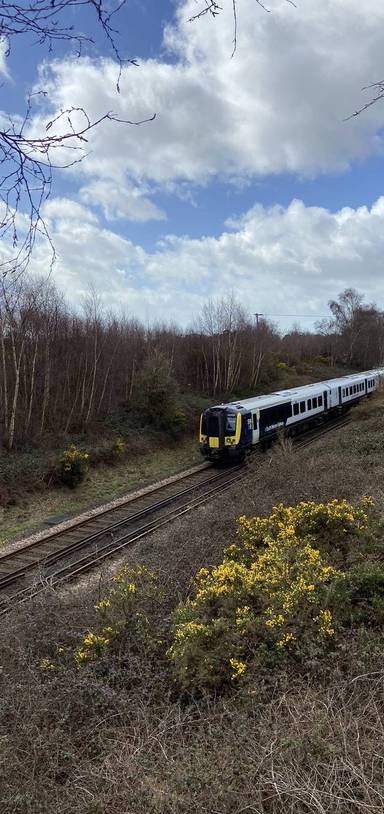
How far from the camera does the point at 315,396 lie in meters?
25.5

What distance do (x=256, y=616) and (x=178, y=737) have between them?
5.47 feet

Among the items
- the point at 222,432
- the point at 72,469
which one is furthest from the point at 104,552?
the point at 222,432

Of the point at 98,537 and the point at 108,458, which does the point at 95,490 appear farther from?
Answer: the point at 98,537

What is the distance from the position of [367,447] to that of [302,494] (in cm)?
566

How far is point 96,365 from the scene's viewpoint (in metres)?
24.8

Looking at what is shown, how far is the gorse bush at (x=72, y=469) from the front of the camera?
17.7 metres

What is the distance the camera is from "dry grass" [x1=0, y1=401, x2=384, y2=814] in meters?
3.10

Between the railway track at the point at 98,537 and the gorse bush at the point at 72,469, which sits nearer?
the railway track at the point at 98,537

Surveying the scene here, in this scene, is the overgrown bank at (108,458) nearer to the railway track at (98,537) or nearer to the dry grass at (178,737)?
the railway track at (98,537)

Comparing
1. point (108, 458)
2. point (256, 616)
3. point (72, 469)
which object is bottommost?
point (108, 458)

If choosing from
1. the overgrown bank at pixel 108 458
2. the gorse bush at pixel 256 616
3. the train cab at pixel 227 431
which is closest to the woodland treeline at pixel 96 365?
the overgrown bank at pixel 108 458

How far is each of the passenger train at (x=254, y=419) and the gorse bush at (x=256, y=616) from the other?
11541 millimetres

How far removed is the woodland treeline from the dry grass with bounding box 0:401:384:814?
13.7m

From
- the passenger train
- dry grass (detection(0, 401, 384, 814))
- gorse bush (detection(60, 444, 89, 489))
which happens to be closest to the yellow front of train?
the passenger train
